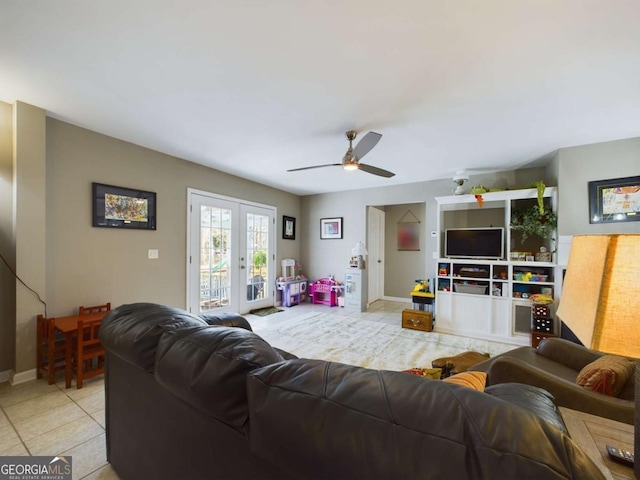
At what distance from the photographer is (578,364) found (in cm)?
189

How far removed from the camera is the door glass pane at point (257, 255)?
504cm

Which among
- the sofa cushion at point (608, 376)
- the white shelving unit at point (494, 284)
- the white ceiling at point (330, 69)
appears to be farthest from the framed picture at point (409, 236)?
the sofa cushion at point (608, 376)

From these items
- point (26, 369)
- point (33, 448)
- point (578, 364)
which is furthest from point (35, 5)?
point (578, 364)

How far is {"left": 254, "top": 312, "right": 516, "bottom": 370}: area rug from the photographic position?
305cm

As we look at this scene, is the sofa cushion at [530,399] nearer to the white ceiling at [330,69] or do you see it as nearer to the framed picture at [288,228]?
the white ceiling at [330,69]

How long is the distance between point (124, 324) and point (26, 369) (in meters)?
2.23

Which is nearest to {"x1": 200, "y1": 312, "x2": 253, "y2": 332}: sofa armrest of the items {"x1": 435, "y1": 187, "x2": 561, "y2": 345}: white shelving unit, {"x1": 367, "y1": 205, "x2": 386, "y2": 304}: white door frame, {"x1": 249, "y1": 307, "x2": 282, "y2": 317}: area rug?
{"x1": 249, "y1": 307, "x2": 282, "y2": 317}: area rug

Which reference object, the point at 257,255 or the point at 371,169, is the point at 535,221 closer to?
the point at 371,169

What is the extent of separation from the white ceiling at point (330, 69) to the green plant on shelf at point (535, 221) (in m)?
0.85

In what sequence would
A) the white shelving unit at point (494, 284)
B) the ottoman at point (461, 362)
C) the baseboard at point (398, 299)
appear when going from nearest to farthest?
the ottoman at point (461, 362), the white shelving unit at point (494, 284), the baseboard at point (398, 299)

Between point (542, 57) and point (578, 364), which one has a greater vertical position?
point (542, 57)

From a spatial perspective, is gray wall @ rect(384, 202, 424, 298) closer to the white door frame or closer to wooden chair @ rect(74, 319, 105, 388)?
the white door frame

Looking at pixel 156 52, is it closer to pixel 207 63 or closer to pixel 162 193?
pixel 207 63

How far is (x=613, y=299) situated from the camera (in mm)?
672
